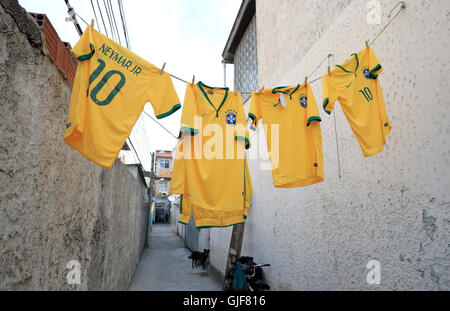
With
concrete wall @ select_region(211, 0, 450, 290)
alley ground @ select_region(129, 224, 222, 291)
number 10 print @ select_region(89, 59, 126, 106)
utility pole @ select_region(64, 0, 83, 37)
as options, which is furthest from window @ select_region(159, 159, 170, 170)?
number 10 print @ select_region(89, 59, 126, 106)

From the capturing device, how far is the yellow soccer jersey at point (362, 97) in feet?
7.69

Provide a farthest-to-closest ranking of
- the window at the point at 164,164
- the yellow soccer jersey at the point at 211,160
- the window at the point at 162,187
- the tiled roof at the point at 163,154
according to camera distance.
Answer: the tiled roof at the point at 163,154
the window at the point at 164,164
the window at the point at 162,187
the yellow soccer jersey at the point at 211,160

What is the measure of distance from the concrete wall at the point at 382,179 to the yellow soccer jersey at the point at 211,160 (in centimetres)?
147

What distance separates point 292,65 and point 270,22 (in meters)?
1.70

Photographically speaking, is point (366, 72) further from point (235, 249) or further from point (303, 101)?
point (235, 249)

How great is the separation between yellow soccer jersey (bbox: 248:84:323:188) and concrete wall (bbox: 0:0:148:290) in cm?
172

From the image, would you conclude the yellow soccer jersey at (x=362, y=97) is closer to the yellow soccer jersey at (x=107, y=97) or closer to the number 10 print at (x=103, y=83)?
the yellow soccer jersey at (x=107, y=97)

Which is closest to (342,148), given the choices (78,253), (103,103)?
(103,103)

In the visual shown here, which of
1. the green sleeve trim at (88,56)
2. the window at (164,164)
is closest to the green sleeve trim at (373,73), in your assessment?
the green sleeve trim at (88,56)

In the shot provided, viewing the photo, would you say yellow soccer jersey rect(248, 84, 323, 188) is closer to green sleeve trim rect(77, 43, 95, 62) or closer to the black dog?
green sleeve trim rect(77, 43, 95, 62)

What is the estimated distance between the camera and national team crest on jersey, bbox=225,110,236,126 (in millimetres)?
2703

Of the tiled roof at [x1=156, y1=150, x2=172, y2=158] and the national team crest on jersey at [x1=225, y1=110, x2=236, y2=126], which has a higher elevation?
the tiled roof at [x1=156, y1=150, x2=172, y2=158]

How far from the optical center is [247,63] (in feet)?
24.9

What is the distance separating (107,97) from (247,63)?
628cm
